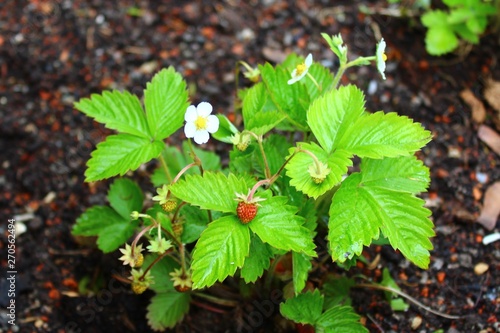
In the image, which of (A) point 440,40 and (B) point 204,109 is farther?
(A) point 440,40

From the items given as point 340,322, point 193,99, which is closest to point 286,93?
point 340,322

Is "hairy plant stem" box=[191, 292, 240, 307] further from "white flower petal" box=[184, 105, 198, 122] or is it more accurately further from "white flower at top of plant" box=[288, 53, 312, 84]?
"white flower at top of plant" box=[288, 53, 312, 84]

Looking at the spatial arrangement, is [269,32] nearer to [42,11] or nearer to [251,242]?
[42,11]

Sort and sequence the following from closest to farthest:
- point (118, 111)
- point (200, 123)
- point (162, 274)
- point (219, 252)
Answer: point (219, 252)
point (200, 123)
point (118, 111)
point (162, 274)

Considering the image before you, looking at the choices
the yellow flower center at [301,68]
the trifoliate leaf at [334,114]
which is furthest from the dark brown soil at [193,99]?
Result: the yellow flower center at [301,68]

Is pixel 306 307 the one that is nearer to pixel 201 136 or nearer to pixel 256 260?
pixel 256 260

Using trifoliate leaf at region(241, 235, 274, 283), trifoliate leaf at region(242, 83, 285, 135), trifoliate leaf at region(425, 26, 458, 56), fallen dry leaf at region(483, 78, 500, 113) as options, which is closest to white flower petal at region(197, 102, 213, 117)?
trifoliate leaf at region(242, 83, 285, 135)
